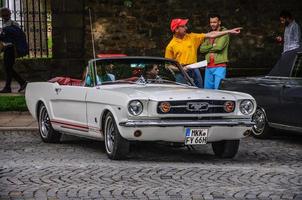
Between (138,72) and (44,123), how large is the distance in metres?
1.90

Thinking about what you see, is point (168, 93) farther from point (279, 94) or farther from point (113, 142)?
point (279, 94)

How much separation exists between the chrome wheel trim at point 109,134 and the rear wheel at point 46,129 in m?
1.91

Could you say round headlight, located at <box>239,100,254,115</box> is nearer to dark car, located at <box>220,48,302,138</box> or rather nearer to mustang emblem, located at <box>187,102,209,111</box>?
mustang emblem, located at <box>187,102,209,111</box>

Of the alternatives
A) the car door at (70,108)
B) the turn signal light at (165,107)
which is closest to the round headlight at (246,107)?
the turn signal light at (165,107)

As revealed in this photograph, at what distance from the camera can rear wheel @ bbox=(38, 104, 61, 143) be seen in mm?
10891

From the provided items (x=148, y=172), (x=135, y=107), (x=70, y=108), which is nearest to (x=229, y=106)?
(x=135, y=107)

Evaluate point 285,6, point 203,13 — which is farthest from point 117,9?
point 285,6

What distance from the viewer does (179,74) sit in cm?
1034

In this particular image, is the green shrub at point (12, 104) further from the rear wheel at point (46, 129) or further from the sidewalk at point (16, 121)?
the rear wheel at point (46, 129)

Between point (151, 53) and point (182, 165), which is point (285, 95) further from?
point (151, 53)

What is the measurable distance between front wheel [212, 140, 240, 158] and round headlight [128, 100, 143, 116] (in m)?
1.36

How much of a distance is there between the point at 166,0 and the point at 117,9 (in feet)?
4.74

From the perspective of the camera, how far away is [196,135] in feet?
28.6

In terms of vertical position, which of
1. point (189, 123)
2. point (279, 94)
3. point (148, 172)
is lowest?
point (148, 172)
